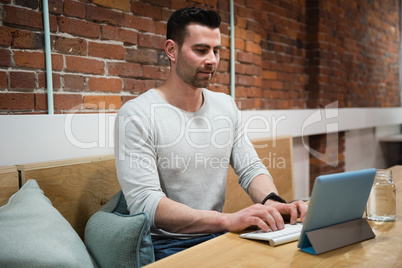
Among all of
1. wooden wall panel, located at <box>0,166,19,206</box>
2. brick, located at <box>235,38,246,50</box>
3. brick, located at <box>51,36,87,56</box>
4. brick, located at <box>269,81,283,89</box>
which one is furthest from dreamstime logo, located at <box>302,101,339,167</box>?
wooden wall panel, located at <box>0,166,19,206</box>

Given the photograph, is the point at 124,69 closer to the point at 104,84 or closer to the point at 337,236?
the point at 104,84

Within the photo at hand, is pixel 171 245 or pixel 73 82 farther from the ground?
pixel 73 82

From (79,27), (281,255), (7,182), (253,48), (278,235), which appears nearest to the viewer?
(281,255)

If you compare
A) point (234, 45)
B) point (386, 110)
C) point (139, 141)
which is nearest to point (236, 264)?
point (139, 141)

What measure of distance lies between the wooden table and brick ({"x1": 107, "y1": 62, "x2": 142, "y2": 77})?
128 centimetres

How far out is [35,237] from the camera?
1.10m

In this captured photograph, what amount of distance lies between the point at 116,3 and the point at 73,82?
19.7 inches

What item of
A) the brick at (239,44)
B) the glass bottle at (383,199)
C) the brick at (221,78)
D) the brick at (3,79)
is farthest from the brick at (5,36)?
the brick at (239,44)

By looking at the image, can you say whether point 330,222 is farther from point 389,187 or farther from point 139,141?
point 139,141

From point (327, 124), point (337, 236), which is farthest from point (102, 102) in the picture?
point (327, 124)

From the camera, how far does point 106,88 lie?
1.98 metres

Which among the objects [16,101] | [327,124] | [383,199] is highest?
[16,101]

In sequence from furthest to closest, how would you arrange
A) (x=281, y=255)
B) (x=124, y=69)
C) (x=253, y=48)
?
(x=253, y=48)
(x=124, y=69)
(x=281, y=255)

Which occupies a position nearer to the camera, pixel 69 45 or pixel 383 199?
pixel 383 199
